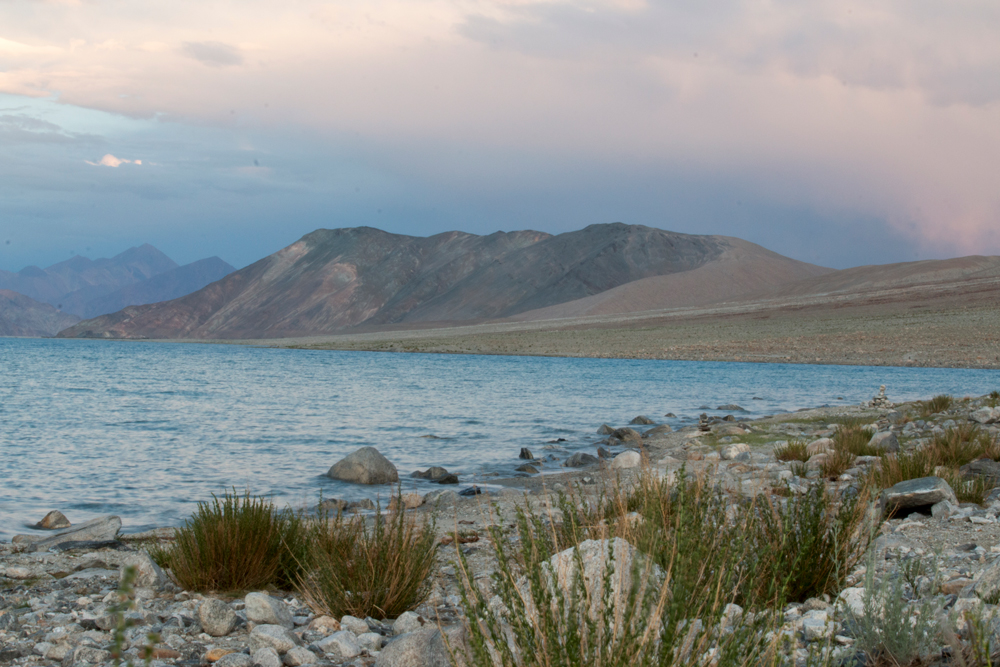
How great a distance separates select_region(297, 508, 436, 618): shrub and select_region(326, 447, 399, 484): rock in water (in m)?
6.20

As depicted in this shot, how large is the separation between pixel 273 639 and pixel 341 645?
365mm

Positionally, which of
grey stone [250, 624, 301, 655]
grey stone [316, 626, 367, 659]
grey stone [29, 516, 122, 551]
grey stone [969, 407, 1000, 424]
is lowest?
grey stone [29, 516, 122, 551]

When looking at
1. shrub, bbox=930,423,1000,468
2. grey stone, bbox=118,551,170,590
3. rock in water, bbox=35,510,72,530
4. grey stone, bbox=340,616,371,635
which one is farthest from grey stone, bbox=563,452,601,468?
grey stone, bbox=340,616,371,635

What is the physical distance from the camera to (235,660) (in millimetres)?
3752

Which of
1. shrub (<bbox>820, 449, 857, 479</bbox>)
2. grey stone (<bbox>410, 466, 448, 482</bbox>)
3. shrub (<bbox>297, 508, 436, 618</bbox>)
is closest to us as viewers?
shrub (<bbox>297, 508, 436, 618</bbox>)

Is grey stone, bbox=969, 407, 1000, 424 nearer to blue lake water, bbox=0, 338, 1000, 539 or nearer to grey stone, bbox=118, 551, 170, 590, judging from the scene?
blue lake water, bbox=0, 338, 1000, 539

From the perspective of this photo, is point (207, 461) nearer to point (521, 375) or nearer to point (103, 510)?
point (103, 510)

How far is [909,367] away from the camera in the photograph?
1617 inches

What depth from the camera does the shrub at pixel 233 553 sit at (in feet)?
17.2

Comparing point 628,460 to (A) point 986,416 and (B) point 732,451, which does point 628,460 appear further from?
(A) point 986,416

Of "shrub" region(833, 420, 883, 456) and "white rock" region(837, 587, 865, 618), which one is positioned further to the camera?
"shrub" region(833, 420, 883, 456)

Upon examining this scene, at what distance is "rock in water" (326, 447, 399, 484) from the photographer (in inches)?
442

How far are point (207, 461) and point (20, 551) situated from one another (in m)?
6.13

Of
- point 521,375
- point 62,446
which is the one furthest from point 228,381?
point 62,446
